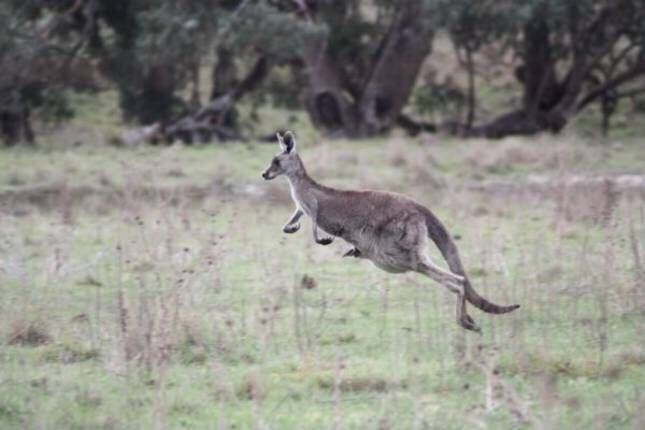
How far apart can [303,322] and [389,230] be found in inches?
38.0

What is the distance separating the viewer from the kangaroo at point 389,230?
29.5 feet

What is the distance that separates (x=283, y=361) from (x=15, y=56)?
14.9 metres

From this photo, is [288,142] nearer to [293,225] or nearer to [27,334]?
[293,225]

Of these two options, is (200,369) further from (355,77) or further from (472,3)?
(355,77)

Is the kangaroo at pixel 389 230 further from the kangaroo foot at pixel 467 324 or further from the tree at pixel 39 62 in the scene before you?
the tree at pixel 39 62

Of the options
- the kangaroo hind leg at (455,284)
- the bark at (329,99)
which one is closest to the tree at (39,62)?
the bark at (329,99)

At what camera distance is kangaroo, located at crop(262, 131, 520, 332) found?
899cm

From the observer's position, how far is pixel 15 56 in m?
21.6

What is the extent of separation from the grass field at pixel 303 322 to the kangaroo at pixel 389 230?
1.18 feet

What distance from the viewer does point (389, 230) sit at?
30.3 ft

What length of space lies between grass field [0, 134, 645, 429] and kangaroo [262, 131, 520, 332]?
0.36 meters

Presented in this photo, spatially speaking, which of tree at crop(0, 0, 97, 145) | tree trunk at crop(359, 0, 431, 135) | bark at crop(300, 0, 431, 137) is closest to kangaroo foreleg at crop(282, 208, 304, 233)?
tree at crop(0, 0, 97, 145)

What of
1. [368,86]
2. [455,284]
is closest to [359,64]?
[368,86]

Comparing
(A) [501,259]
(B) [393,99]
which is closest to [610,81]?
(B) [393,99]
